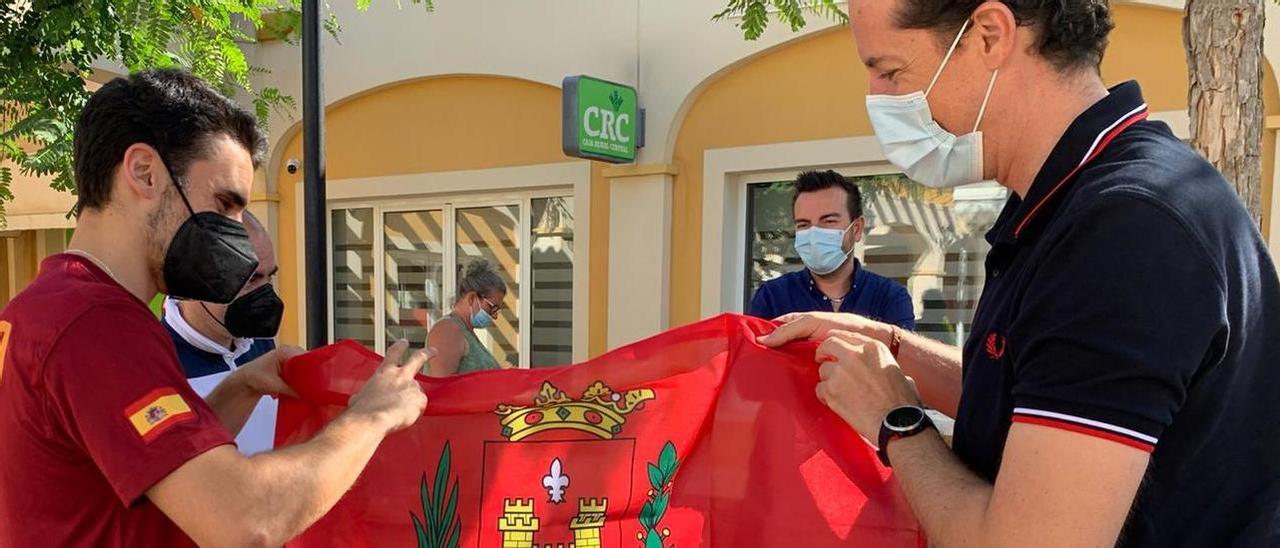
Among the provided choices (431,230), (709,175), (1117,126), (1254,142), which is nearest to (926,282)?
(709,175)

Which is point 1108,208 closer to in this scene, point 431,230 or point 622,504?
point 622,504

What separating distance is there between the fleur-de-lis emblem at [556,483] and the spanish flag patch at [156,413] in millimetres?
927

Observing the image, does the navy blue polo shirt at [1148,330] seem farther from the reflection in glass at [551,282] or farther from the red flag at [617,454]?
the reflection in glass at [551,282]

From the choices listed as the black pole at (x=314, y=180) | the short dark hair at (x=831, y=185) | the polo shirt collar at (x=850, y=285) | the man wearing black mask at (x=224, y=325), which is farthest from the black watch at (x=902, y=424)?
the short dark hair at (x=831, y=185)

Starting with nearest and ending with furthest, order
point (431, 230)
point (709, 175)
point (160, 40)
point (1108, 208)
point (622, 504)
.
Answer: point (1108, 208) → point (622, 504) → point (160, 40) → point (709, 175) → point (431, 230)

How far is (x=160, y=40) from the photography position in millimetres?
4203

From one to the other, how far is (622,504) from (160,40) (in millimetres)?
3392

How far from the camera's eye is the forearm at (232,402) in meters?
2.23

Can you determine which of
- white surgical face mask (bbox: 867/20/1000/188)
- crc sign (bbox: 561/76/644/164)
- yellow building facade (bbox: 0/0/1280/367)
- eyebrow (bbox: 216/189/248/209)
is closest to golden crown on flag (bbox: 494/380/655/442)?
eyebrow (bbox: 216/189/248/209)

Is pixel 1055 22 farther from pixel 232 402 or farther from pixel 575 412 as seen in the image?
pixel 232 402

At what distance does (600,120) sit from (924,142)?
5190mm

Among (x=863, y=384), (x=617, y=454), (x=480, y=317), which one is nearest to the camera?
(x=863, y=384)

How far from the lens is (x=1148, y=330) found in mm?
1022

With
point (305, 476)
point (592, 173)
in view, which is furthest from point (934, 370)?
point (592, 173)
